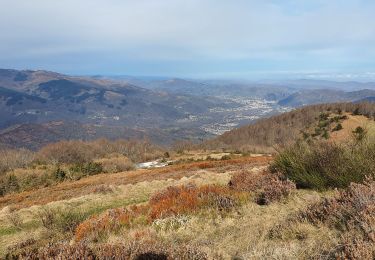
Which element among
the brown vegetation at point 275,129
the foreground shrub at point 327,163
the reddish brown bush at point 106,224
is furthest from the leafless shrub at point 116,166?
the brown vegetation at point 275,129

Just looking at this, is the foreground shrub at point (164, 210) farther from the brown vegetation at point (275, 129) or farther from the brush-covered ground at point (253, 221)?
the brown vegetation at point (275, 129)

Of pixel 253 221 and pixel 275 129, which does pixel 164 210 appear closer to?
pixel 253 221

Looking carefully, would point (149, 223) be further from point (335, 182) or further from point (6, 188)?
point (6, 188)

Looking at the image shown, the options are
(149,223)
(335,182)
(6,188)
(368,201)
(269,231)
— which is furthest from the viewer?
(6,188)

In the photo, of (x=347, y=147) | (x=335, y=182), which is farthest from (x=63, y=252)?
(x=347, y=147)

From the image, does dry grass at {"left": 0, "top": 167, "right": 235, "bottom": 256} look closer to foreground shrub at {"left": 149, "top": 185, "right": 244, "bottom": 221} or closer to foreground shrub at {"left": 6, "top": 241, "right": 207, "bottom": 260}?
foreground shrub at {"left": 149, "top": 185, "right": 244, "bottom": 221}

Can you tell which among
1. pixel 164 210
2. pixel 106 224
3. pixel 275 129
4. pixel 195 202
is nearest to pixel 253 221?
pixel 195 202
